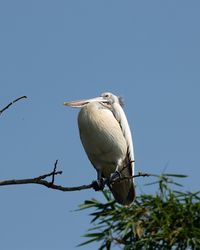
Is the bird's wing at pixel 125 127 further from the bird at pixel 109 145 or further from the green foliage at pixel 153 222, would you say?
the green foliage at pixel 153 222

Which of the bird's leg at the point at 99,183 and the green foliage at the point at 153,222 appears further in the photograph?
the bird's leg at the point at 99,183

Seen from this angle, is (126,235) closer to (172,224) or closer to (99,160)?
(172,224)

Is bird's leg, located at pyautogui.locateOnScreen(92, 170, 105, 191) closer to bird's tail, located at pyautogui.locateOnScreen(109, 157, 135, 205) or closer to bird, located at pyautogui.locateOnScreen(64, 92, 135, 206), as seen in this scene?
bird, located at pyautogui.locateOnScreen(64, 92, 135, 206)

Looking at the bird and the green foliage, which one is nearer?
the green foliage

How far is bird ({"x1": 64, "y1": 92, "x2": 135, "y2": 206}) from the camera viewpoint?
9469 millimetres

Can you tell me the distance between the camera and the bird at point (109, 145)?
947 centimetres

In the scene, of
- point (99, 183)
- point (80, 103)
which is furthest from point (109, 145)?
point (80, 103)

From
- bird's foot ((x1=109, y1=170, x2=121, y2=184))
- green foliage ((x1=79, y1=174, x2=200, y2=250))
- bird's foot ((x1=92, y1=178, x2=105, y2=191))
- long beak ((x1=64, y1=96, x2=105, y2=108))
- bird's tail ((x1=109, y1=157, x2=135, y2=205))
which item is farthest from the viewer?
long beak ((x1=64, y1=96, x2=105, y2=108))

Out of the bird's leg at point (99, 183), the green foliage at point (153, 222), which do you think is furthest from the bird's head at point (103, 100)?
the green foliage at point (153, 222)

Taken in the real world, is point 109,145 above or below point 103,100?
below

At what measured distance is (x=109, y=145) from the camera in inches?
374

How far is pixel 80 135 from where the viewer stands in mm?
9656

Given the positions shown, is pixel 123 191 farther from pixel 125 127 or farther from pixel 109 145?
pixel 125 127

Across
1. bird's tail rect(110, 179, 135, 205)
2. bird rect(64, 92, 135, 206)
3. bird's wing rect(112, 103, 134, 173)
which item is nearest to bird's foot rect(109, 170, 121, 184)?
bird rect(64, 92, 135, 206)
